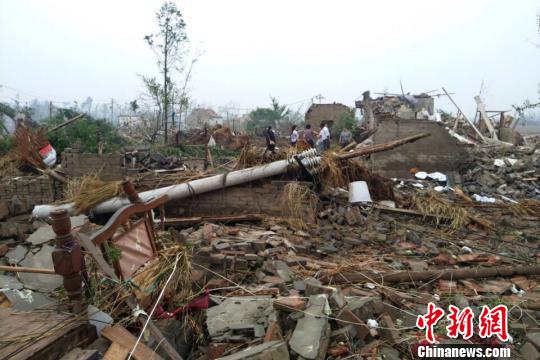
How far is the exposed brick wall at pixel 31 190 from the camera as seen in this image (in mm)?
7574

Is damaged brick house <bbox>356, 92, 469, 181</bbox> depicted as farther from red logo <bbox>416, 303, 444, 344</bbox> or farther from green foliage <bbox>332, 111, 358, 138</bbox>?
green foliage <bbox>332, 111, 358, 138</bbox>

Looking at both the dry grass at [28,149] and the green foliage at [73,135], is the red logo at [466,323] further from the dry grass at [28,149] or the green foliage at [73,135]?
the green foliage at [73,135]

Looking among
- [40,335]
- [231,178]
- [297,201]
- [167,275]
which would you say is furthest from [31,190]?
[40,335]

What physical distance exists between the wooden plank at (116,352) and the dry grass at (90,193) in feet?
15.5

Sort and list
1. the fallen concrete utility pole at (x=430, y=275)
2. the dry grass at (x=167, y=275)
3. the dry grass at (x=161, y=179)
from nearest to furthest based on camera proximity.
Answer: the dry grass at (x=167, y=275) < the fallen concrete utility pole at (x=430, y=275) < the dry grass at (x=161, y=179)

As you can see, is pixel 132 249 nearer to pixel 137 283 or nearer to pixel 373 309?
pixel 137 283

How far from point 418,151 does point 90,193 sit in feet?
31.4

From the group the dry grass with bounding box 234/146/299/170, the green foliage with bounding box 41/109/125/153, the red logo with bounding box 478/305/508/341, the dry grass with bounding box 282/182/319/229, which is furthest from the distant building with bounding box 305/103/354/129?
the red logo with bounding box 478/305/508/341

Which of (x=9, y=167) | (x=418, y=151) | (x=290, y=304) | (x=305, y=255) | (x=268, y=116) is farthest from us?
(x=268, y=116)

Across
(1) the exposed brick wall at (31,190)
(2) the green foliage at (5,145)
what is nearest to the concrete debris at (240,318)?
(1) the exposed brick wall at (31,190)

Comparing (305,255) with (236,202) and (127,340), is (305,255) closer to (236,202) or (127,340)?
(236,202)

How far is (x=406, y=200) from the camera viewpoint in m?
8.29

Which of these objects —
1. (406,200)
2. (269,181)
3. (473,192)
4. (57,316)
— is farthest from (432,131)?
(57,316)

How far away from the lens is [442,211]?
7.50m
